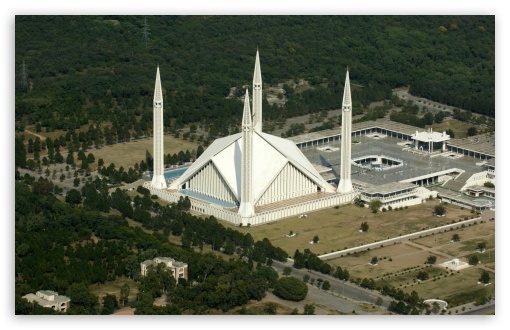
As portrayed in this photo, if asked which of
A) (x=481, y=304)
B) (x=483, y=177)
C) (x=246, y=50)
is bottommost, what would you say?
(x=481, y=304)

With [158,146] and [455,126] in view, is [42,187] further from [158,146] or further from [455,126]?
[455,126]

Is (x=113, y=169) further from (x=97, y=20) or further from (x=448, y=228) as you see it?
(x=97, y=20)

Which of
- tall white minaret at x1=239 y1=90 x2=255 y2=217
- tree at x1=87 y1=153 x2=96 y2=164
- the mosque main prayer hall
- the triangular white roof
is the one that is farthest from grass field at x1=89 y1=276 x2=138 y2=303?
tree at x1=87 y1=153 x2=96 y2=164

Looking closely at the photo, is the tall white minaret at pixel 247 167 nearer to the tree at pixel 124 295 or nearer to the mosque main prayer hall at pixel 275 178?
the mosque main prayer hall at pixel 275 178

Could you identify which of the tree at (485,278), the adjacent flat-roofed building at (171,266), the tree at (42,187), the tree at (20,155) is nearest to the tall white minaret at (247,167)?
the adjacent flat-roofed building at (171,266)

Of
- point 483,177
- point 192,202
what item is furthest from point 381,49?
point 192,202

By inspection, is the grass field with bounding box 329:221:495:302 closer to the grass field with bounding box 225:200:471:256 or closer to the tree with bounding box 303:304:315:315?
the grass field with bounding box 225:200:471:256
